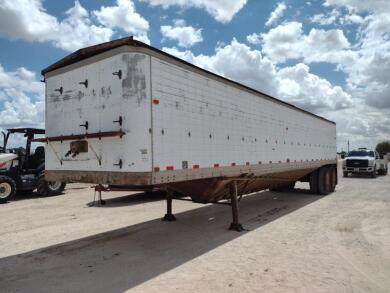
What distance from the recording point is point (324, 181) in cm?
1609

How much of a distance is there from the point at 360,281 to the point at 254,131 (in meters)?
5.26

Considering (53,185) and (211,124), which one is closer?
(211,124)

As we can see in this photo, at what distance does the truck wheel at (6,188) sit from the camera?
13.9 metres

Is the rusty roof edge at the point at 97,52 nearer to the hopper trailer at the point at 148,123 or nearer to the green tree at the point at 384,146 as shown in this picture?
the hopper trailer at the point at 148,123

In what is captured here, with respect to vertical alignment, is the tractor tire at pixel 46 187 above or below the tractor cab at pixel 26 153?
below

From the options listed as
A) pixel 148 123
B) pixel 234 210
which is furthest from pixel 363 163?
pixel 148 123

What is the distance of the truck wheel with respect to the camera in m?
13.9

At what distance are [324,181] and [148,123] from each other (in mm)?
12473

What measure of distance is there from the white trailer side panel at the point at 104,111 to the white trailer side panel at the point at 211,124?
25cm

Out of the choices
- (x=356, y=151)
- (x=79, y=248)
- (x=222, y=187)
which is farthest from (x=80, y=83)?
(x=356, y=151)

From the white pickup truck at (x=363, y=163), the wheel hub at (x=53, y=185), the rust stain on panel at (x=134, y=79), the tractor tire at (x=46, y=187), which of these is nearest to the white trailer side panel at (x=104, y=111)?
the rust stain on panel at (x=134, y=79)

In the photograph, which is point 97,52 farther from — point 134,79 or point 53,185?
point 53,185

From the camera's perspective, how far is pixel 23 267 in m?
6.08

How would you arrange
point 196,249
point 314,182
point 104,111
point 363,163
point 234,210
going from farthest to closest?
point 363,163 → point 314,182 → point 234,210 → point 196,249 → point 104,111
